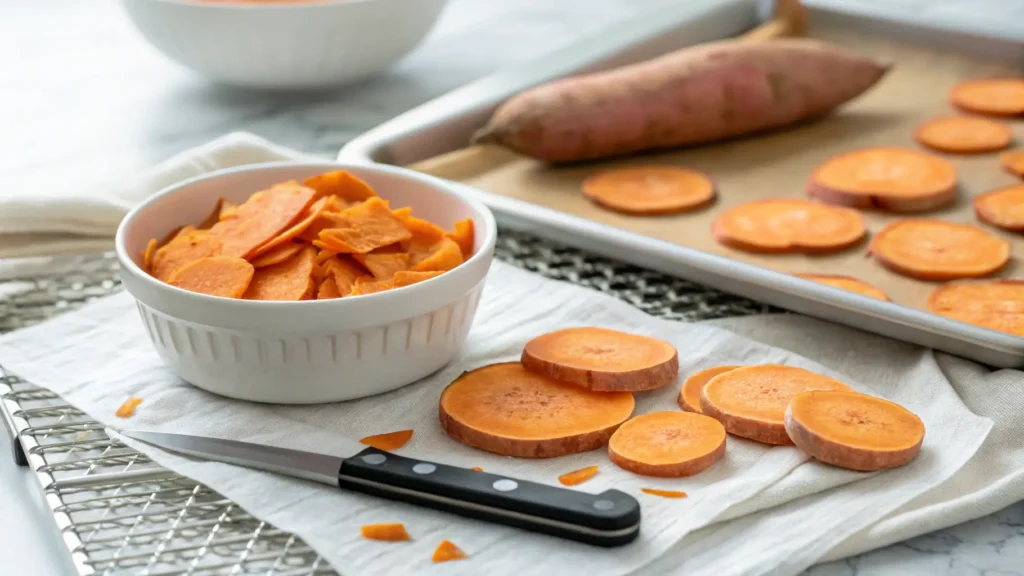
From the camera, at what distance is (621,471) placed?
3.30ft

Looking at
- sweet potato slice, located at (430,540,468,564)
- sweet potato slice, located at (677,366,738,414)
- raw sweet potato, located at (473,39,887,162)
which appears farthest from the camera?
raw sweet potato, located at (473,39,887,162)

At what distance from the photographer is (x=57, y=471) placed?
1.03 meters

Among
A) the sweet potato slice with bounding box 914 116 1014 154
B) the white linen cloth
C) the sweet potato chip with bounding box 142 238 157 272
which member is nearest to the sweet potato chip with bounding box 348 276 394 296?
the white linen cloth

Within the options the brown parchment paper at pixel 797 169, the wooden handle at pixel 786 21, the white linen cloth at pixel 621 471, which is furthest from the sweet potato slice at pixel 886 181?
the wooden handle at pixel 786 21

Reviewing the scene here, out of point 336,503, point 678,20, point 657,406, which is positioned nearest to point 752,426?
point 657,406

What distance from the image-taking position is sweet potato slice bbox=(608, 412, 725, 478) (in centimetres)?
100

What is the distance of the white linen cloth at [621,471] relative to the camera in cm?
91

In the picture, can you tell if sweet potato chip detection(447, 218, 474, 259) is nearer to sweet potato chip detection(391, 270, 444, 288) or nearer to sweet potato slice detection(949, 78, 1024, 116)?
sweet potato chip detection(391, 270, 444, 288)

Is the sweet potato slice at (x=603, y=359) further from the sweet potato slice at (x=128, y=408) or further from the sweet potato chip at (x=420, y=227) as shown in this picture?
the sweet potato slice at (x=128, y=408)

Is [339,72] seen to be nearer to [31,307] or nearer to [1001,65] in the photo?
[31,307]

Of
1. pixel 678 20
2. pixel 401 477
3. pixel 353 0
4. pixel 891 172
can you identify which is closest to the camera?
pixel 401 477

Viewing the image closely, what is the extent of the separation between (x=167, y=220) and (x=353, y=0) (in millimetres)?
683

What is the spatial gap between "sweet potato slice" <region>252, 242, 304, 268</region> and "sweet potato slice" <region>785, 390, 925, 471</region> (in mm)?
466

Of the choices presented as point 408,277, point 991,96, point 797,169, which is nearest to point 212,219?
point 408,277
